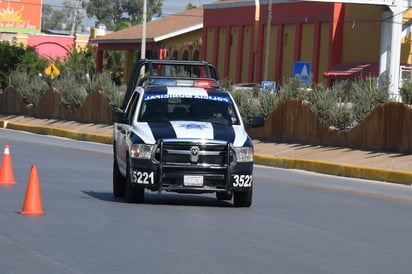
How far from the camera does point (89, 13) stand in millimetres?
184750

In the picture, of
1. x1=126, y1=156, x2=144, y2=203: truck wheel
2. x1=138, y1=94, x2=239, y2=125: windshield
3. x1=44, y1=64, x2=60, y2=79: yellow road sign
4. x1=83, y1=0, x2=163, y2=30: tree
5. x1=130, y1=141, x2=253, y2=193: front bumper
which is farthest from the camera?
x1=83, y1=0, x2=163, y2=30: tree

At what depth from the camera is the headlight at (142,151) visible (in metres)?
16.5

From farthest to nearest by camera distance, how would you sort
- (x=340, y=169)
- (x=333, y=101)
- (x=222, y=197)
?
(x=333, y=101) → (x=340, y=169) → (x=222, y=197)

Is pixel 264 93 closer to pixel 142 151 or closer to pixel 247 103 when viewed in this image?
pixel 247 103

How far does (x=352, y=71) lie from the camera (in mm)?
61875

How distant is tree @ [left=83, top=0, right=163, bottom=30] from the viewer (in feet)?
591

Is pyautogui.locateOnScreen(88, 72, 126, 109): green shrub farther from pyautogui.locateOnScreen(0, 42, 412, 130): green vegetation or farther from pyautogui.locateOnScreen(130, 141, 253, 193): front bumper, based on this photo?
pyautogui.locateOnScreen(130, 141, 253, 193): front bumper

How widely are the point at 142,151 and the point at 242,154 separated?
1.44 m

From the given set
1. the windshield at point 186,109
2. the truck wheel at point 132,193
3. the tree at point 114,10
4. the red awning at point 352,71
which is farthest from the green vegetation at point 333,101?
the tree at point 114,10

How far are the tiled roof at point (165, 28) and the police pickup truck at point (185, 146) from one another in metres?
66.6

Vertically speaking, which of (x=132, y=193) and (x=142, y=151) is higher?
(x=142, y=151)

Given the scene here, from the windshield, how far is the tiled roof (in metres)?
66.5

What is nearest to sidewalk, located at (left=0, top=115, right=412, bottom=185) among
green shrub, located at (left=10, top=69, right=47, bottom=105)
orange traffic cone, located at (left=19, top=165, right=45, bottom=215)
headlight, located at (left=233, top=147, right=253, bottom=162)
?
headlight, located at (left=233, top=147, right=253, bottom=162)

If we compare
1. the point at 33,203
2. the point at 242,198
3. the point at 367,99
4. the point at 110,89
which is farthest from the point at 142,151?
the point at 110,89
